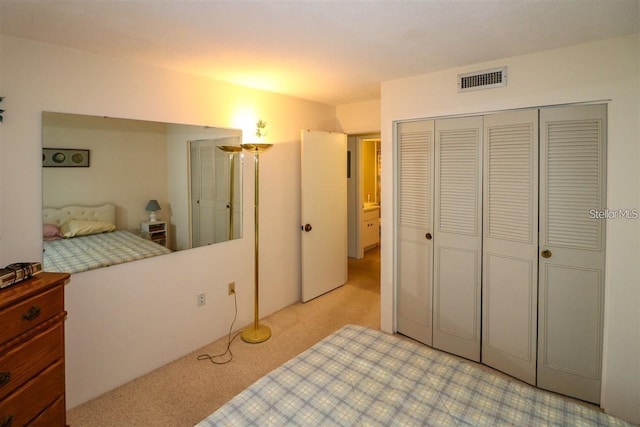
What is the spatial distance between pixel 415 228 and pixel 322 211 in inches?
52.6

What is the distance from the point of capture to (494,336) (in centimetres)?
266

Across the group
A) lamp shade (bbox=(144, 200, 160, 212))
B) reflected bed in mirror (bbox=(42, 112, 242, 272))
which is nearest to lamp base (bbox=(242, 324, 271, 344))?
reflected bed in mirror (bbox=(42, 112, 242, 272))

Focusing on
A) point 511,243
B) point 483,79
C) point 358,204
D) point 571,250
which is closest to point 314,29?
point 483,79

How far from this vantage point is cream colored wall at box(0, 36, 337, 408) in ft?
6.66

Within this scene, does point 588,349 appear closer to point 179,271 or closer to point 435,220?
point 435,220

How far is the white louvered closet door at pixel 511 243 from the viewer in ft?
8.00

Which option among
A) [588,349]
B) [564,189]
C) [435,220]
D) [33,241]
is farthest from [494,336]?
[33,241]

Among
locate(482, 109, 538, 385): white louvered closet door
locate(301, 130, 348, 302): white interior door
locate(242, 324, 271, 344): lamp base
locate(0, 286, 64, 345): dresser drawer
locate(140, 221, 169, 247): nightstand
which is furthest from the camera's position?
locate(301, 130, 348, 302): white interior door

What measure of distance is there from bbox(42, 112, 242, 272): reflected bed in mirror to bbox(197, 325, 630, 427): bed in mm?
1554

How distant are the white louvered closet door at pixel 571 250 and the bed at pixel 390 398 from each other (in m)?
0.97

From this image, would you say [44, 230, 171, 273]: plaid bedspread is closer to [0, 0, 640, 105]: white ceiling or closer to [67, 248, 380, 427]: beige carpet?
[67, 248, 380, 427]: beige carpet

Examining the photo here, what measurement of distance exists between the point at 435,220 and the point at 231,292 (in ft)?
6.47

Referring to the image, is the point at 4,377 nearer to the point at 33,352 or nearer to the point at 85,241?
the point at 33,352

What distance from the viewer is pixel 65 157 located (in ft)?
7.22
